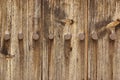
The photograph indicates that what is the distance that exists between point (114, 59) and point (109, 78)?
11cm

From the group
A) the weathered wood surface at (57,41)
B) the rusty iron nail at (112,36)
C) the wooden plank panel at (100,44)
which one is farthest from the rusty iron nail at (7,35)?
the rusty iron nail at (112,36)

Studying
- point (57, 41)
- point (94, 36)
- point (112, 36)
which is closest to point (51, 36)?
point (57, 41)

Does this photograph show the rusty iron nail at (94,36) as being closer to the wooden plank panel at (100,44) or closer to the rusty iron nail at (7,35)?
the wooden plank panel at (100,44)

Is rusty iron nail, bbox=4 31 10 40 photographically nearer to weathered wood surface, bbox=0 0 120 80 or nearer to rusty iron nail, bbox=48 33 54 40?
weathered wood surface, bbox=0 0 120 80

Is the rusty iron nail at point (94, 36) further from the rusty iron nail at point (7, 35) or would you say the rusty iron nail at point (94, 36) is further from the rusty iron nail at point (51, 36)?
the rusty iron nail at point (7, 35)

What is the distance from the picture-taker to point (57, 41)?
6.97 ft

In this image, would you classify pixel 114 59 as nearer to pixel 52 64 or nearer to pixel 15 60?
pixel 52 64

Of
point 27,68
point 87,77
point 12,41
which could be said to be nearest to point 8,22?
point 12,41

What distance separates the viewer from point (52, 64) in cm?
213

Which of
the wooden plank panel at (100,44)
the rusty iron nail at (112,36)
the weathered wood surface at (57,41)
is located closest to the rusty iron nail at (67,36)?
the weathered wood surface at (57,41)

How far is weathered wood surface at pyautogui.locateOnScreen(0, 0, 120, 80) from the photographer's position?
210cm

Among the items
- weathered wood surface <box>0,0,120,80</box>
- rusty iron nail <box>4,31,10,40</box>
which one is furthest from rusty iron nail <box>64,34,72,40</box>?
rusty iron nail <box>4,31,10,40</box>

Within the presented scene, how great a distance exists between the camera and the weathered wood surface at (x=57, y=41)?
6.88 ft

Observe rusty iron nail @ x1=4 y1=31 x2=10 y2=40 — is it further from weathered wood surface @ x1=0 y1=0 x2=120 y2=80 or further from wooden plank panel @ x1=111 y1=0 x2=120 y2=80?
wooden plank panel @ x1=111 y1=0 x2=120 y2=80
